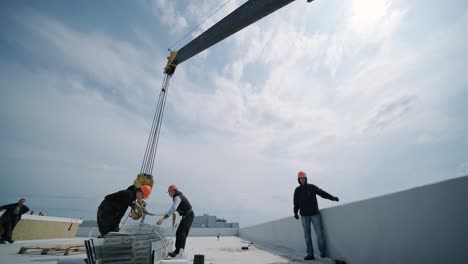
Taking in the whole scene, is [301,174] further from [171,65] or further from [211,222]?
[211,222]

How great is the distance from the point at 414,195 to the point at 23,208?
11.2m

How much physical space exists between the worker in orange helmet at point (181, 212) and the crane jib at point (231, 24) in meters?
7.01

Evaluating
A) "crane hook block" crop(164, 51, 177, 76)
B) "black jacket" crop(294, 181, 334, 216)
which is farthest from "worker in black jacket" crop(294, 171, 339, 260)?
"crane hook block" crop(164, 51, 177, 76)

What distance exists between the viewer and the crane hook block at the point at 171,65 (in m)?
11.6

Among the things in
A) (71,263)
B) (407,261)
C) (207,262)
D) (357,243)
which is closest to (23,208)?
(71,263)

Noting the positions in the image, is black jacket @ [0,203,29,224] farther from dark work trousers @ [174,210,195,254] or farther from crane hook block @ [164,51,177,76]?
crane hook block @ [164,51,177,76]

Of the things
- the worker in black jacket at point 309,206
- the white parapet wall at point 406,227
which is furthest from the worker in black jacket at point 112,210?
the white parapet wall at point 406,227

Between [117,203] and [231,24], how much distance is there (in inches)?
313

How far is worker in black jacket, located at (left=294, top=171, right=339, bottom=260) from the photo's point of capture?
4324 mm

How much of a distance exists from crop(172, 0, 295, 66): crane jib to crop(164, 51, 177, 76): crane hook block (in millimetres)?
203

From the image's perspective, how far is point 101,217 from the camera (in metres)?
3.75

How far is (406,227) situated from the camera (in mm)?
2607

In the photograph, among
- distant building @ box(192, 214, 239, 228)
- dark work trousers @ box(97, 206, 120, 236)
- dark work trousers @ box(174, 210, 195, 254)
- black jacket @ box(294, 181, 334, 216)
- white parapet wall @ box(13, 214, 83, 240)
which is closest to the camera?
dark work trousers @ box(97, 206, 120, 236)

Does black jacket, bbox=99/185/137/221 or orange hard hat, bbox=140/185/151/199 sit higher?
orange hard hat, bbox=140/185/151/199
